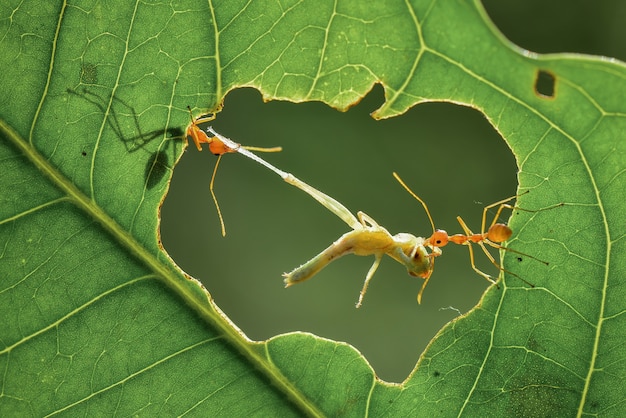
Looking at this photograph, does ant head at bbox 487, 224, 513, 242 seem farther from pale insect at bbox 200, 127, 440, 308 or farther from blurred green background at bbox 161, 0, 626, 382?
blurred green background at bbox 161, 0, 626, 382

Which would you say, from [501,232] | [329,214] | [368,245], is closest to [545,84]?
[501,232]

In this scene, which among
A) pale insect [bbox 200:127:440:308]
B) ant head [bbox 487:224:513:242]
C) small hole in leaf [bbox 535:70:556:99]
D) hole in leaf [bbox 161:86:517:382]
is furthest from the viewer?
hole in leaf [bbox 161:86:517:382]

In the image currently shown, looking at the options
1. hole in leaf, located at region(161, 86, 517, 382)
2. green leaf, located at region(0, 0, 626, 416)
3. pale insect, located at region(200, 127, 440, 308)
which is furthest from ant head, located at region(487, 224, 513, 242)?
hole in leaf, located at region(161, 86, 517, 382)

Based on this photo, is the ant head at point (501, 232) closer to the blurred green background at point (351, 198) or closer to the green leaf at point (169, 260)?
the green leaf at point (169, 260)

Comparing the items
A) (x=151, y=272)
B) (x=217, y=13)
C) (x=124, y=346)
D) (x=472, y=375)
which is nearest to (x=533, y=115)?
(x=472, y=375)

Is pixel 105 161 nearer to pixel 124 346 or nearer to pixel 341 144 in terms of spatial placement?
pixel 124 346

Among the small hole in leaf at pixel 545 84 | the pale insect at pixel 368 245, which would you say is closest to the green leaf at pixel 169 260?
the small hole in leaf at pixel 545 84
